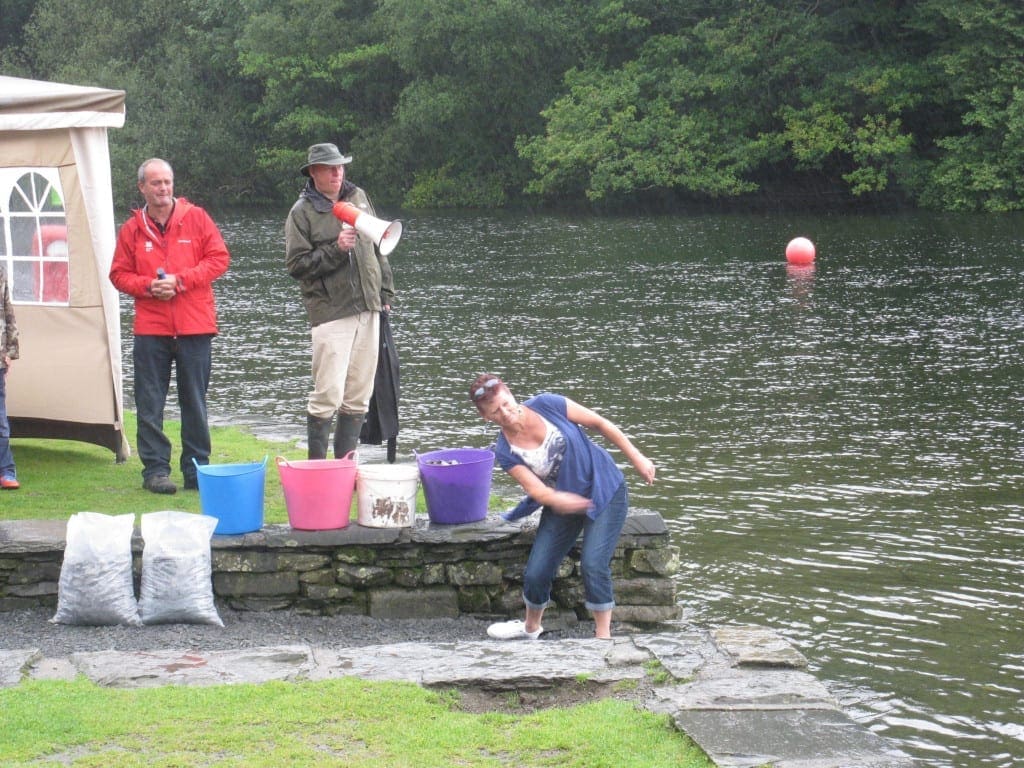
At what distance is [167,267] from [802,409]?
270 inches

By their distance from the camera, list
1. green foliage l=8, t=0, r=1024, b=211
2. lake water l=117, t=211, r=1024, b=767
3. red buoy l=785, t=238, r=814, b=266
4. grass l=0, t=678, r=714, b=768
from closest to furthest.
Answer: grass l=0, t=678, r=714, b=768, lake water l=117, t=211, r=1024, b=767, red buoy l=785, t=238, r=814, b=266, green foliage l=8, t=0, r=1024, b=211

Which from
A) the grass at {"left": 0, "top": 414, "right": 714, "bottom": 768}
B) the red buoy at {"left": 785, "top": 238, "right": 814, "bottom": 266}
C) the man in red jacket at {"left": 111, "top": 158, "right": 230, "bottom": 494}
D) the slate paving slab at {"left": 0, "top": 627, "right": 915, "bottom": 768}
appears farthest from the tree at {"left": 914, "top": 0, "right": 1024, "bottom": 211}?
the grass at {"left": 0, "top": 414, "right": 714, "bottom": 768}

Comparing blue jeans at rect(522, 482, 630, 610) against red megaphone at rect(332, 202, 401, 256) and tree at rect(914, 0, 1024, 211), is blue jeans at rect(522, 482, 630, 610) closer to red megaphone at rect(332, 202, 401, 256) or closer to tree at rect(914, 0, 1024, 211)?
red megaphone at rect(332, 202, 401, 256)

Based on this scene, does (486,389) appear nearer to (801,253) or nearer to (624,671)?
(624,671)

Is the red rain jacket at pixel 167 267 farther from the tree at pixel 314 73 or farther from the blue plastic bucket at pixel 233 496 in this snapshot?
the tree at pixel 314 73

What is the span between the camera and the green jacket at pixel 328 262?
8297mm

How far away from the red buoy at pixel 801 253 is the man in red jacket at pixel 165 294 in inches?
737

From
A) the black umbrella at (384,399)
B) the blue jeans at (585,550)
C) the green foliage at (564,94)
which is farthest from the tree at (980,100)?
the blue jeans at (585,550)

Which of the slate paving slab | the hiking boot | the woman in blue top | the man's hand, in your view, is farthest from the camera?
the hiking boot

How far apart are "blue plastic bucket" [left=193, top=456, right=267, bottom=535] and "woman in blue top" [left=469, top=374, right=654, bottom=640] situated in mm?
1401

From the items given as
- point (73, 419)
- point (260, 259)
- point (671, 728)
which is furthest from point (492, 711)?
point (260, 259)

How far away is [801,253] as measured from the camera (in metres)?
25.8

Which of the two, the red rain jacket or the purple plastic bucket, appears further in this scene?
the red rain jacket

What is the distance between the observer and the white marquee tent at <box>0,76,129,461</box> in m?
9.08
